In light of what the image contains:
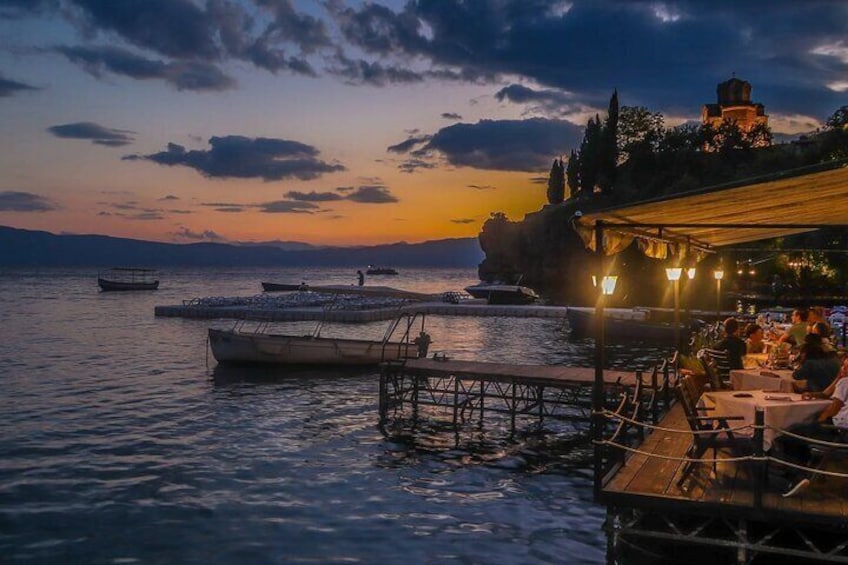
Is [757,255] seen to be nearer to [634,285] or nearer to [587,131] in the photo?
[634,285]

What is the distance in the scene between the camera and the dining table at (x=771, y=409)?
10.2 meters

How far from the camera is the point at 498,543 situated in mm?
13086

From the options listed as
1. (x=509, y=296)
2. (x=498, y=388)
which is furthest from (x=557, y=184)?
(x=498, y=388)

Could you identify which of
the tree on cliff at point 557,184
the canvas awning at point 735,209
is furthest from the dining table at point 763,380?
the tree on cliff at point 557,184

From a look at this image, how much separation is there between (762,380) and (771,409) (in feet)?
11.6

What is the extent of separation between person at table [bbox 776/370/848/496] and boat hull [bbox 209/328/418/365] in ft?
81.6

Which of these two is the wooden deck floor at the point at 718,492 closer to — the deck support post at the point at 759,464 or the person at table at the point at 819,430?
the deck support post at the point at 759,464

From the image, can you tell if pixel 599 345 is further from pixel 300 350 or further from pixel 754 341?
pixel 300 350

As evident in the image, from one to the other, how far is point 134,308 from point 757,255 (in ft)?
234

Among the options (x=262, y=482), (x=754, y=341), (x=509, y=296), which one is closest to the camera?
(x=262, y=482)

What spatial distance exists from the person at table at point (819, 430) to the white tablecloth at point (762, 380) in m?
1.92

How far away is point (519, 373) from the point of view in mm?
21391

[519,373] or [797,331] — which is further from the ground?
[797,331]

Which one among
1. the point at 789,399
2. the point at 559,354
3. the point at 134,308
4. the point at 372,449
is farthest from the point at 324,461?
the point at 134,308
